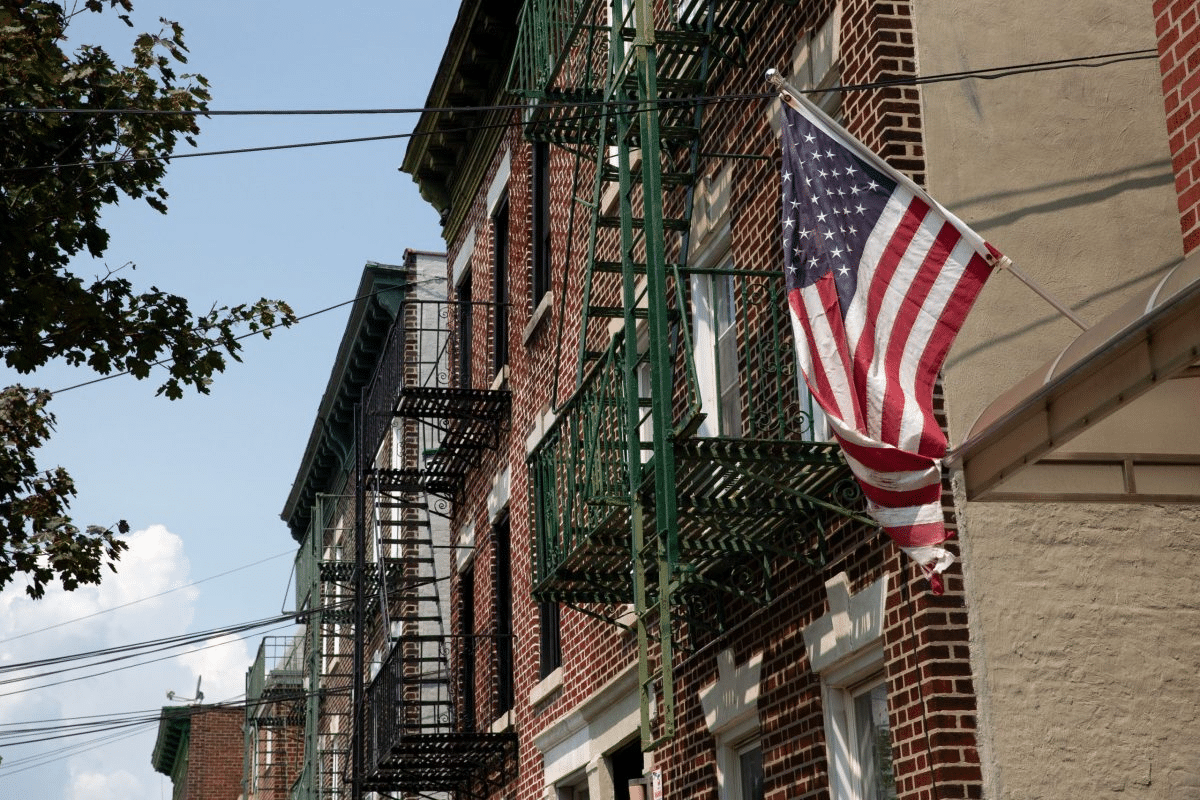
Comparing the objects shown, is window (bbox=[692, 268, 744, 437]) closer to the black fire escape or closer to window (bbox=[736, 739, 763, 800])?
window (bbox=[736, 739, 763, 800])

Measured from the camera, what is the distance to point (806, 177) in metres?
9.41

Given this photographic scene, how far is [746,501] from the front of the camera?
10766 millimetres

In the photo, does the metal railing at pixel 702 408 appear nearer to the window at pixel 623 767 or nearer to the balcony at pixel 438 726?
the window at pixel 623 767

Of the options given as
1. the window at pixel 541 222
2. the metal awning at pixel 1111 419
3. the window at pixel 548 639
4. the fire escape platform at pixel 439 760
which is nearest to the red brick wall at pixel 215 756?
the fire escape platform at pixel 439 760

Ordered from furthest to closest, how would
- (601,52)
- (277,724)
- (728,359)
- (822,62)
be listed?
(277,724)
(601,52)
(728,359)
(822,62)

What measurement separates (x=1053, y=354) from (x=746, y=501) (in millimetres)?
2125

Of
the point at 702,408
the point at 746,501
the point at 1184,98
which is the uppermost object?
the point at 702,408

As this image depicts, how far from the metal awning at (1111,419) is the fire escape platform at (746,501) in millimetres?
1308

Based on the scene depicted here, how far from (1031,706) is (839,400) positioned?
209 cm

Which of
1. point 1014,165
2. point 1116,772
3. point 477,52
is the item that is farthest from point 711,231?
point 477,52

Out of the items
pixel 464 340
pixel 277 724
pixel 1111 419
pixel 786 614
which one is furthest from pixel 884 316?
pixel 277 724

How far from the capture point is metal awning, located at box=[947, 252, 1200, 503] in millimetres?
7270

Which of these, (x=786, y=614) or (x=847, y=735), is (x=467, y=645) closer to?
(x=786, y=614)

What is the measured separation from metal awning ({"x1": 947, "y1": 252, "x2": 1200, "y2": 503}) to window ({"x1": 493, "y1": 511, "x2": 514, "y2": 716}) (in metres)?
11.6
